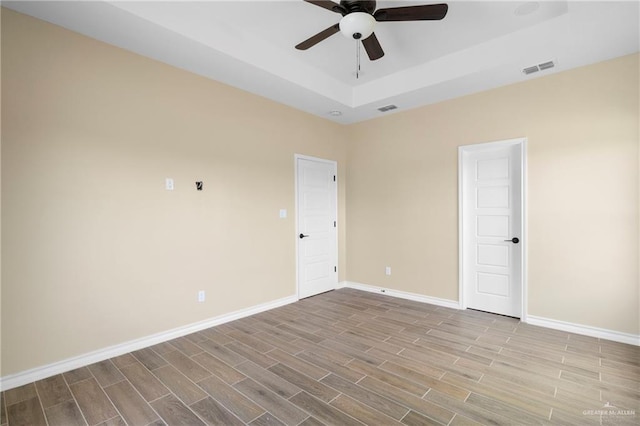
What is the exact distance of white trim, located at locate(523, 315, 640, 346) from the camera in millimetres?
3100

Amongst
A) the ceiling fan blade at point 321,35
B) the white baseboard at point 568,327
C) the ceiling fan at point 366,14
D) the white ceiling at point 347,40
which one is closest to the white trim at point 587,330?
the white baseboard at point 568,327

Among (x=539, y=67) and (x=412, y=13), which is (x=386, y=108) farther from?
(x=412, y=13)

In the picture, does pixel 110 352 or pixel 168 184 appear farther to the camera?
pixel 168 184

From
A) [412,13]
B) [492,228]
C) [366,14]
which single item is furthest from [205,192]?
[492,228]

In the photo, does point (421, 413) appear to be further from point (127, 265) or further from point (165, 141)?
point (165, 141)

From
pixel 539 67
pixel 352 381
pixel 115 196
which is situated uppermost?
pixel 539 67

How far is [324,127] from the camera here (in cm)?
522

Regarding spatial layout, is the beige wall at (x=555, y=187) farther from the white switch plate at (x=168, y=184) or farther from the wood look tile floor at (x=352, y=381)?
the white switch plate at (x=168, y=184)

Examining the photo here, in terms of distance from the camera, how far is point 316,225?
508 centimetres

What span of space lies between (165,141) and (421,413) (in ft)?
11.2

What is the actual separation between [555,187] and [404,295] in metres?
2.46

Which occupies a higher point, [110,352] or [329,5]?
[329,5]

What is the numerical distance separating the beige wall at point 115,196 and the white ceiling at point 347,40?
1.06 feet

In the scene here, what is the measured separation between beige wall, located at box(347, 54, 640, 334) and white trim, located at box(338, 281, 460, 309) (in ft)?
0.29
